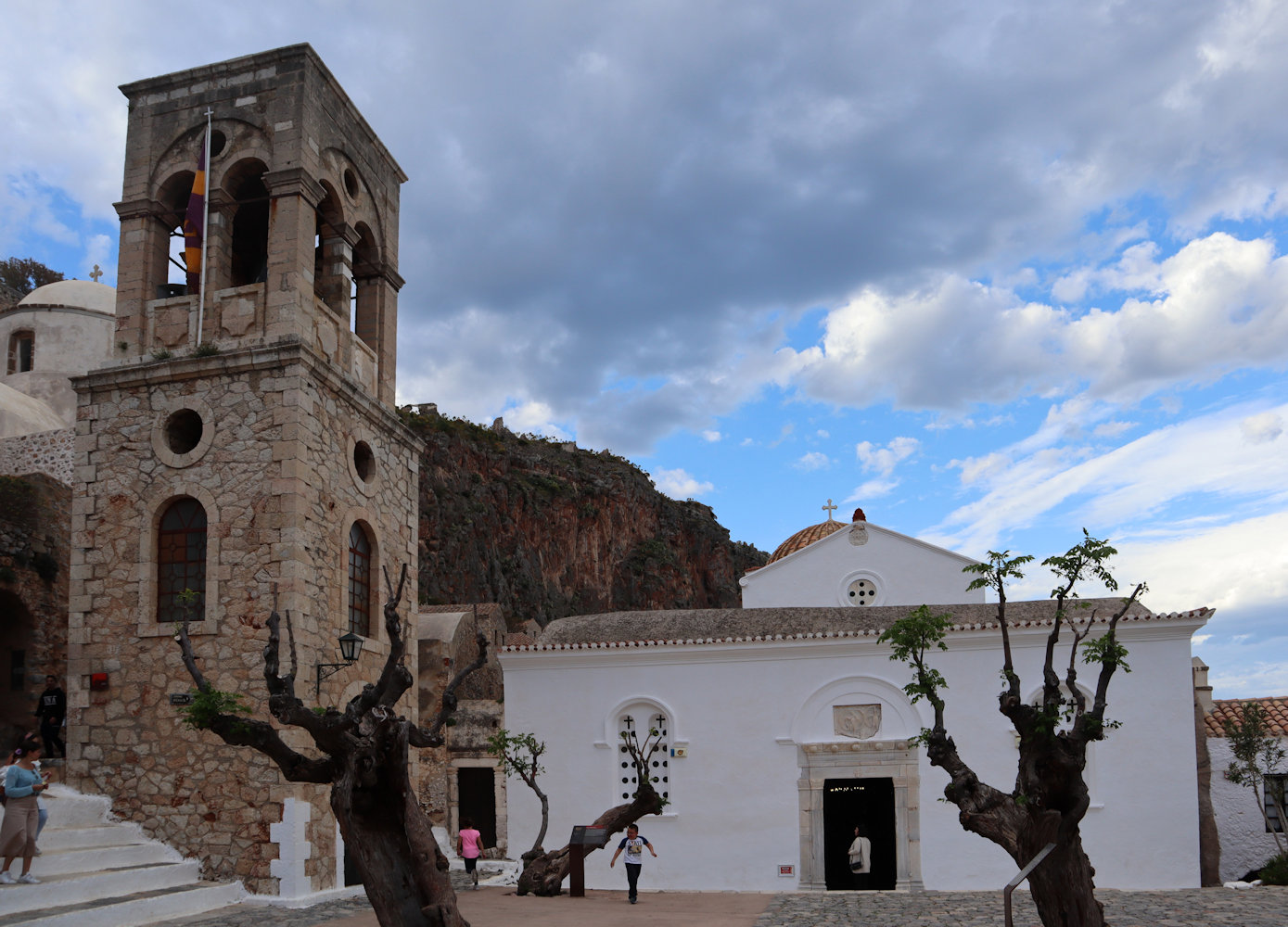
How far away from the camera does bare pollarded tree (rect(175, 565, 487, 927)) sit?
8.33m

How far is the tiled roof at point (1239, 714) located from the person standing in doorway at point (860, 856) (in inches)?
277

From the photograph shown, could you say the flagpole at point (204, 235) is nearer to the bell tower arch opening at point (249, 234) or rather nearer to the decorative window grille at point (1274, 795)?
the bell tower arch opening at point (249, 234)

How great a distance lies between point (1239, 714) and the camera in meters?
18.0

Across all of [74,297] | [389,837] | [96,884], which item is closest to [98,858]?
[96,884]

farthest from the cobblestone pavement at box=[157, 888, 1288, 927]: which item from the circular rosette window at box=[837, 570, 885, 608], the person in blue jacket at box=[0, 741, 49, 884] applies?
the circular rosette window at box=[837, 570, 885, 608]

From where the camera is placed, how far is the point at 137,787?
43.5 ft

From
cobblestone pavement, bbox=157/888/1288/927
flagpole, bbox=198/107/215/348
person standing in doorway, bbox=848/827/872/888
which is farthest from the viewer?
person standing in doorway, bbox=848/827/872/888

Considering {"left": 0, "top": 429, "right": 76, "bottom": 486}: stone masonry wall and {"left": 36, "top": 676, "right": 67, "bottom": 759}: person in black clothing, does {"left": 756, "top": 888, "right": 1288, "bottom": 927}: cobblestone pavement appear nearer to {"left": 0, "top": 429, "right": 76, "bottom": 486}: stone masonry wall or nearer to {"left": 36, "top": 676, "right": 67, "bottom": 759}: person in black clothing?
{"left": 36, "top": 676, "right": 67, "bottom": 759}: person in black clothing

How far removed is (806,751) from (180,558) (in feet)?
31.1

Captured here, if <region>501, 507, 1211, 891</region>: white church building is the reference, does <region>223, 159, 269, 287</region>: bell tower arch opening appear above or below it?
above

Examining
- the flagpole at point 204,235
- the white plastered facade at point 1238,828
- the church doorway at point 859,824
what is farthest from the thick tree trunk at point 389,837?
the white plastered facade at point 1238,828

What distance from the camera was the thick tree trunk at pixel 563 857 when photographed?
1470cm

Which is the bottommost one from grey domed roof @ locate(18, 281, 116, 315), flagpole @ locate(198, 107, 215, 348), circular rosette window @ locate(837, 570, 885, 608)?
circular rosette window @ locate(837, 570, 885, 608)

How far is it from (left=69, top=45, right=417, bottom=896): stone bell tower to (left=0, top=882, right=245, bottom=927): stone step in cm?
45
